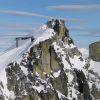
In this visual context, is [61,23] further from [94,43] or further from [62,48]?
[94,43]

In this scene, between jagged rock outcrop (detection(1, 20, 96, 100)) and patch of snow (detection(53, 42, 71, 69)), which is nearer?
jagged rock outcrop (detection(1, 20, 96, 100))

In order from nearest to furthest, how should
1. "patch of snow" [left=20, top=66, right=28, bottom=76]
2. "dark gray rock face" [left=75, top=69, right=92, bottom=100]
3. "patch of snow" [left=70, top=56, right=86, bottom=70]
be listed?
"patch of snow" [left=20, top=66, right=28, bottom=76] < "dark gray rock face" [left=75, top=69, right=92, bottom=100] < "patch of snow" [left=70, top=56, right=86, bottom=70]

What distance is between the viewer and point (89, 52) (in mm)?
175000

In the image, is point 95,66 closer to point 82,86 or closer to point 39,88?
point 82,86

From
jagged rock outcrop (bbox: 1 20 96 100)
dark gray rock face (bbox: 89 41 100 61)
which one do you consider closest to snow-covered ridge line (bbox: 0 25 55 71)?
jagged rock outcrop (bbox: 1 20 96 100)

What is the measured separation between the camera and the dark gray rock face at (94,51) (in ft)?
572

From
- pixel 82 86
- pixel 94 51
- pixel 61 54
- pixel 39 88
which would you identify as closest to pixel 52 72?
pixel 61 54

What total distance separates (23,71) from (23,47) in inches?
277

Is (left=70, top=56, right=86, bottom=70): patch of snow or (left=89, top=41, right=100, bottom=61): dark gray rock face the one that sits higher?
(left=89, top=41, right=100, bottom=61): dark gray rock face

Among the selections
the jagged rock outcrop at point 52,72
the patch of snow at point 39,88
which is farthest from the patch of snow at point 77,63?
the patch of snow at point 39,88

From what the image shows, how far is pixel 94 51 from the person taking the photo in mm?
175750

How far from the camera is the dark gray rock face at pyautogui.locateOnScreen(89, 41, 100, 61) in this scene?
6860 inches

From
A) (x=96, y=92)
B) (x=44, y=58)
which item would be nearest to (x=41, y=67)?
(x=44, y=58)

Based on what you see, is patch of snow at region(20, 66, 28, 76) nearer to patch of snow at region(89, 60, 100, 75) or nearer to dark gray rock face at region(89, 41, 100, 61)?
patch of snow at region(89, 60, 100, 75)
